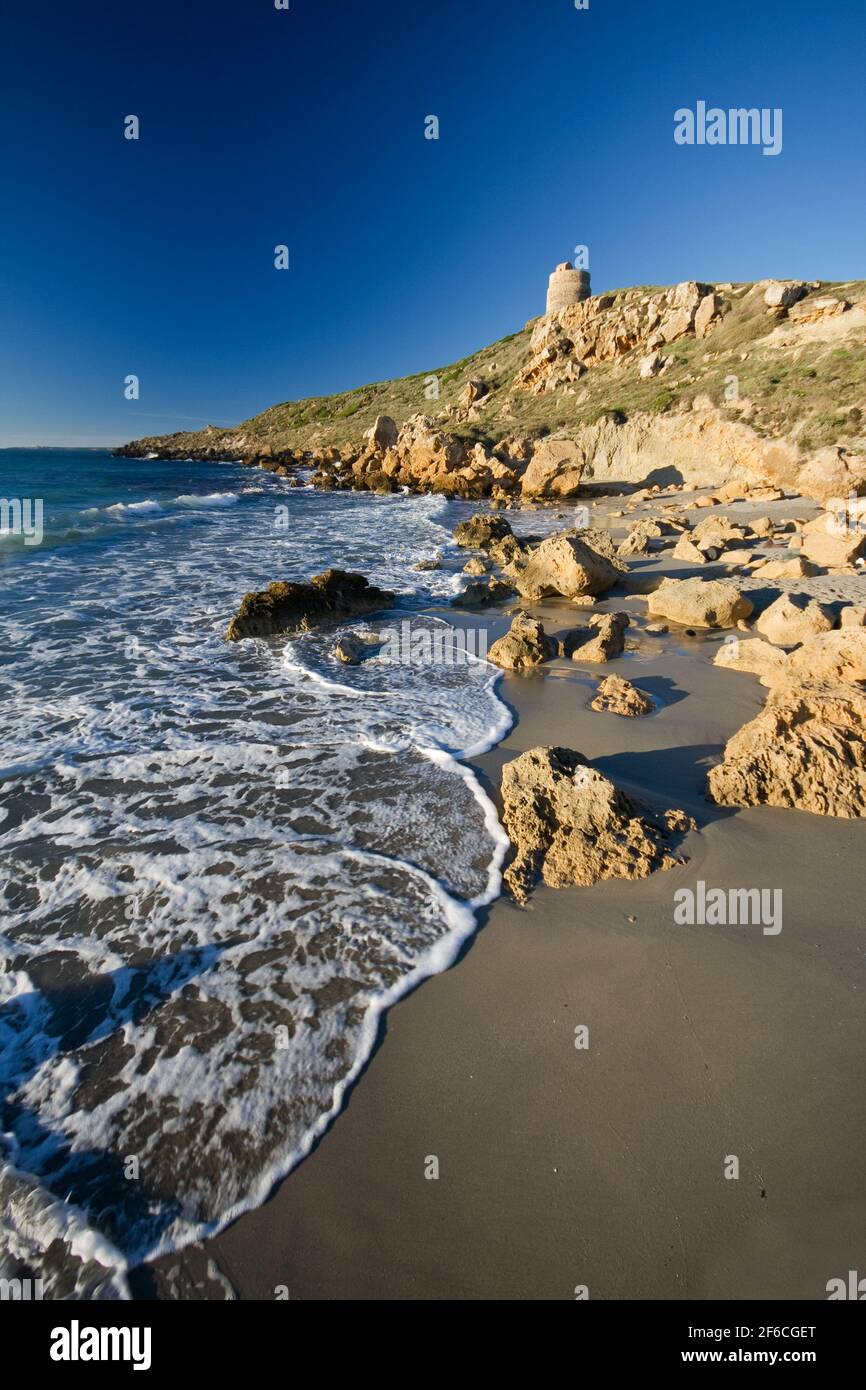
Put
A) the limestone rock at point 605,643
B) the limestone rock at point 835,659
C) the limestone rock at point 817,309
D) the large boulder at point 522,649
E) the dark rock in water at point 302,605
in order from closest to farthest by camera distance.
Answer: the limestone rock at point 835,659
the large boulder at point 522,649
the limestone rock at point 605,643
the dark rock in water at point 302,605
the limestone rock at point 817,309

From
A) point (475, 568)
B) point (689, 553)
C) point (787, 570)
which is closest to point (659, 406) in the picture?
point (689, 553)

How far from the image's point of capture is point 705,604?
28.6 ft

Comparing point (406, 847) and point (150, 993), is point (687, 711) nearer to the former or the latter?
point (406, 847)

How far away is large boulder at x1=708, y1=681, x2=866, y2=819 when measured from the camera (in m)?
4.30

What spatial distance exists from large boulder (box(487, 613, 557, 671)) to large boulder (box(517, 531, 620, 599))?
2.91m

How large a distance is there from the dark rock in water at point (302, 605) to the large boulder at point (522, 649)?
11.2 ft

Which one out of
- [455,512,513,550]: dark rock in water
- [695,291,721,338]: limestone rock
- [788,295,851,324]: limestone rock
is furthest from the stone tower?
[455,512,513,550]: dark rock in water

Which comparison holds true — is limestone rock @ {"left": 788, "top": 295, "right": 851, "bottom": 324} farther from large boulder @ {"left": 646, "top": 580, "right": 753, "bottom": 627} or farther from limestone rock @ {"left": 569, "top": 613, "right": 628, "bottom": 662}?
limestone rock @ {"left": 569, "top": 613, "right": 628, "bottom": 662}

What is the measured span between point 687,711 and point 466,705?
2.46 m

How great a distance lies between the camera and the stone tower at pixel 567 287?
5419cm

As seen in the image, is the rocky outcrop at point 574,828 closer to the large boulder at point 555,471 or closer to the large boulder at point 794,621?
the large boulder at point 794,621

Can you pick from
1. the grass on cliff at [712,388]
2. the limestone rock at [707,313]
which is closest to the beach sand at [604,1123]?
the grass on cliff at [712,388]

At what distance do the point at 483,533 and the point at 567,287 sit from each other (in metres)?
53.0
